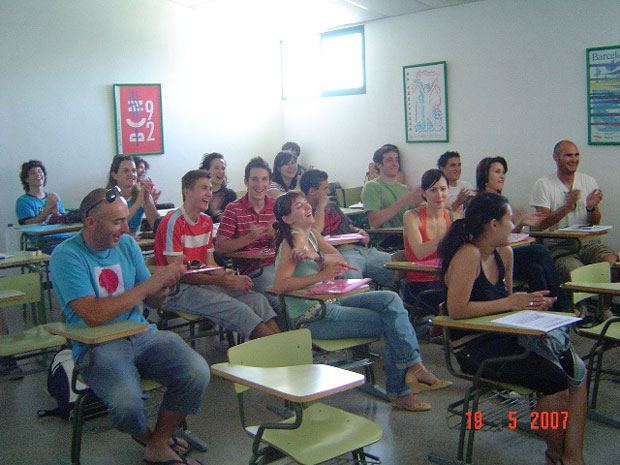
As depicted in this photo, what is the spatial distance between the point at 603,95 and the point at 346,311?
11.9 feet

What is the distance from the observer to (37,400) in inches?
148

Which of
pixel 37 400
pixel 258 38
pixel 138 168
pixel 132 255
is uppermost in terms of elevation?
pixel 258 38

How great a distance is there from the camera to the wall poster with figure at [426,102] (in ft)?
22.6

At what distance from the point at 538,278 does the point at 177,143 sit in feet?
16.0

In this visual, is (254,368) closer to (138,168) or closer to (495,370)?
(495,370)

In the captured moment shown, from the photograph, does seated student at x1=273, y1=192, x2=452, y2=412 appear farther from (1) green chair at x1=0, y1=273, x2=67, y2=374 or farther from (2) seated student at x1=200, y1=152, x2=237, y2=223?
(2) seated student at x1=200, y1=152, x2=237, y2=223

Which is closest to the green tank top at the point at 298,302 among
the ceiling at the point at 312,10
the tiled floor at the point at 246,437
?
the tiled floor at the point at 246,437

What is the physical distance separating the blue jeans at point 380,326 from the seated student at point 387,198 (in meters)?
1.88

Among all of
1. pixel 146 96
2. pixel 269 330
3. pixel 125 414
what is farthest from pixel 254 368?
pixel 146 96

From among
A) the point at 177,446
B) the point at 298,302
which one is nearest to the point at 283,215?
the point at 298,302

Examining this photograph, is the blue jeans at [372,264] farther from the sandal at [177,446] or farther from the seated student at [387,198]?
the sandal at [177,446]

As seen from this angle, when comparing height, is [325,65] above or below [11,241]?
above

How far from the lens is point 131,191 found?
548cm

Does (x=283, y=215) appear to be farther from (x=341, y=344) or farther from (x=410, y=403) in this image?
(x=410, y=403)
